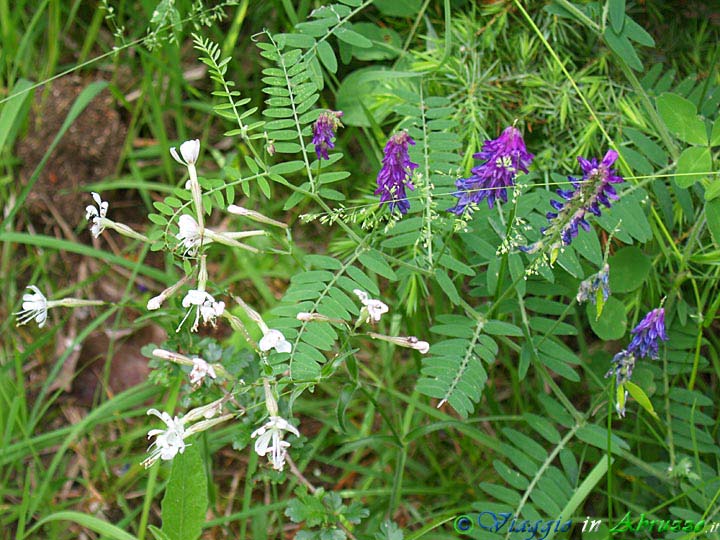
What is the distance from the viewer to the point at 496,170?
1604mm

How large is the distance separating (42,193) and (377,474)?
1.51 m

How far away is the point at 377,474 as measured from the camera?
212 centimetres

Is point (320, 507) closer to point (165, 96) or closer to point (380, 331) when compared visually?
point (380, 331)

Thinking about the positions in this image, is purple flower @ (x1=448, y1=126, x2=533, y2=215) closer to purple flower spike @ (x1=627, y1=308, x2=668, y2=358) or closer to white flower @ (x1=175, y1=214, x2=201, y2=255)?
purple flower spike @ (x1=627, y1=308, x2=668, y2=358)

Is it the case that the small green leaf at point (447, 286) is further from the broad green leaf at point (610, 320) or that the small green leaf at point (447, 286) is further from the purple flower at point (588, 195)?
the broad green leaf at point (610, 320)

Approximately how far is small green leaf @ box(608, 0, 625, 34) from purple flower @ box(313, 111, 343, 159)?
0.73 meters

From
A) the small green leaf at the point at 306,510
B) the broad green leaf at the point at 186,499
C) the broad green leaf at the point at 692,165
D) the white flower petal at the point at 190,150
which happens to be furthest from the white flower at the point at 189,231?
the broad green leaf at the point at 692,165

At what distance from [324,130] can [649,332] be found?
32.3 inches

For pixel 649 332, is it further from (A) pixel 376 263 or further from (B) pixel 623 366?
(A) pixel 376 263

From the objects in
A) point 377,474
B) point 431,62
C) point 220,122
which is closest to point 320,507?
point 377,474

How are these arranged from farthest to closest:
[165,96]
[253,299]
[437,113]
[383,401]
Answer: [165,96] → [253,299] → [383,401] → [437,113]

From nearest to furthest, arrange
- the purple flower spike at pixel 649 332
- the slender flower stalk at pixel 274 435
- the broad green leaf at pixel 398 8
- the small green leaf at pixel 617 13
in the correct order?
the slender flower stalk at pixel 274 435, the purple flower spike at pixel 649 332, the small green leaf at pixel 617 13, the broad green leaf at pixel 398 8

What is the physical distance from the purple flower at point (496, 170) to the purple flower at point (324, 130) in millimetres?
288

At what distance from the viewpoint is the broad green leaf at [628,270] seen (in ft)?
6.12
